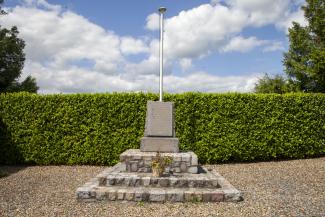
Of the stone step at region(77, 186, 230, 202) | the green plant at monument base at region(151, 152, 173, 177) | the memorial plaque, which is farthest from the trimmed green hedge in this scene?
the stone step at region(77, 186, 230, 202)

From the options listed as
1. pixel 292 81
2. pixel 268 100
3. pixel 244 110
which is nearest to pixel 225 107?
pixel 244 110

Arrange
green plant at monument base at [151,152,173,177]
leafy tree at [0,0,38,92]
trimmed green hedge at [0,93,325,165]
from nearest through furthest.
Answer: green plant at monument base at [151,152,173,177], trimmed green hedge at [0,93,325,165], leafy tree at [0,0,38,92]

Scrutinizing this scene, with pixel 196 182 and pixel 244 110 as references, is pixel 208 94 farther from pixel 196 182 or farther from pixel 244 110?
pixel 196 182

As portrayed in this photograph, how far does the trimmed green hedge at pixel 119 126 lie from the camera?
13352 millimetres

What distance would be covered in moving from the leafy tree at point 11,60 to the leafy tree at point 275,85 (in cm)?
1581

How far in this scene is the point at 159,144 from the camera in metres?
9.98

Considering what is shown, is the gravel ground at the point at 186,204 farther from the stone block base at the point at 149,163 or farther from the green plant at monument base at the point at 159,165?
the stone block base at the point at 149,163

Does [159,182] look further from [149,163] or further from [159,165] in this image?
[149,163]

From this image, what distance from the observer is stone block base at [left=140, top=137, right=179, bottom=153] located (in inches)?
392

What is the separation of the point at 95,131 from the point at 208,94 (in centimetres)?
444

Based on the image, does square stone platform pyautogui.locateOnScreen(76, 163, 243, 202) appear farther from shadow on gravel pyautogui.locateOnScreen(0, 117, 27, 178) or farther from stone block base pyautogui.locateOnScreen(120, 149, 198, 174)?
shadow on gravel pyautogui.locateOnScreen(0, 117, 27, 178)

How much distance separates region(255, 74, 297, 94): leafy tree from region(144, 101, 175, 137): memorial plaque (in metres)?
13.7

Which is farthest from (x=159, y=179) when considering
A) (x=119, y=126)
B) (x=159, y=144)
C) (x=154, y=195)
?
(x=119, y=126)

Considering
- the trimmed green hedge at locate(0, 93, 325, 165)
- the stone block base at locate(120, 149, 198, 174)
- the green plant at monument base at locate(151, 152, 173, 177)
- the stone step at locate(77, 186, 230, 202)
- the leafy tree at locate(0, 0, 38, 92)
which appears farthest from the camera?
the leafy tree at locate(0, 0, 38, 92)
